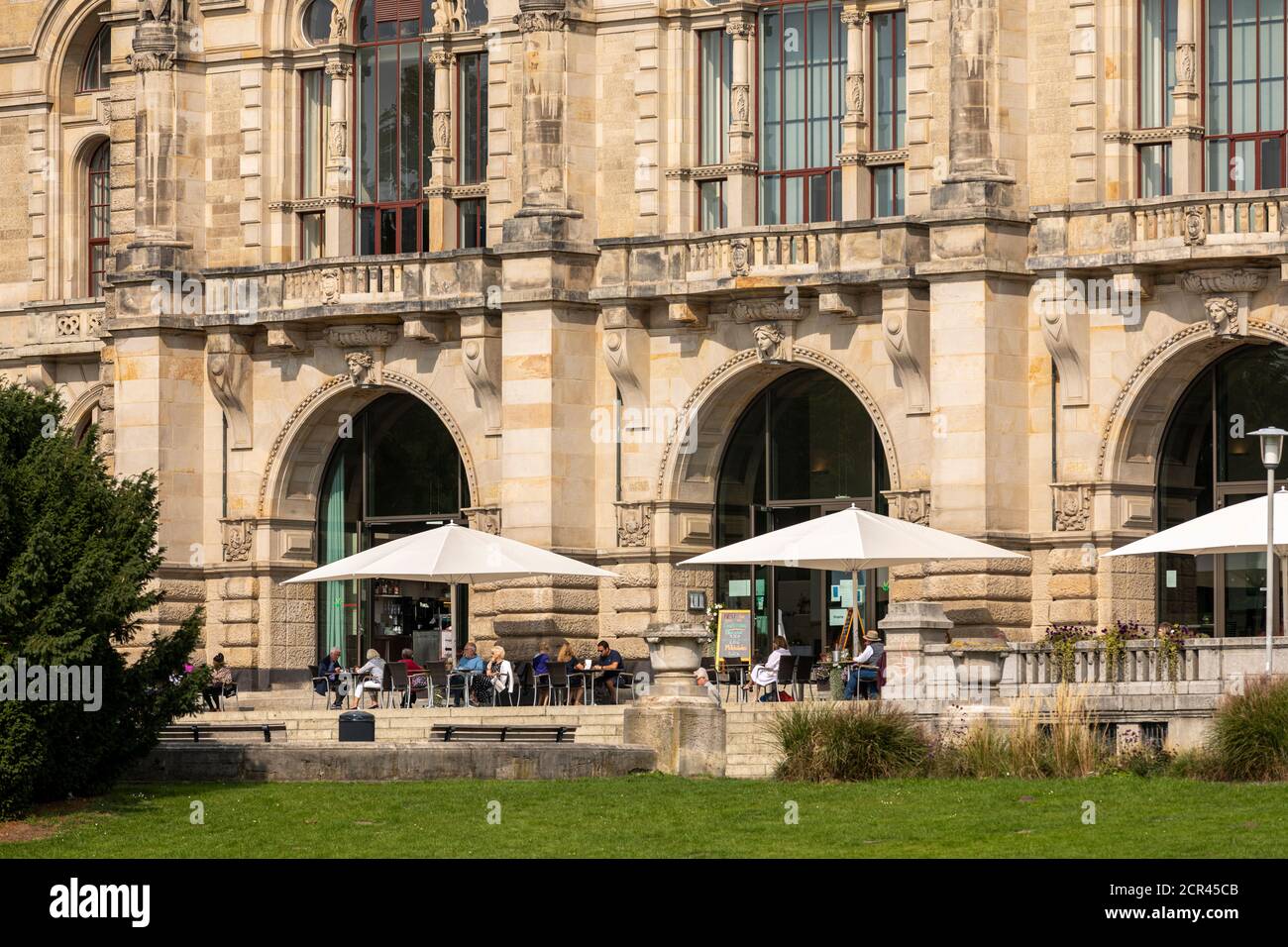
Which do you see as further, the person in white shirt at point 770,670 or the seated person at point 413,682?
the seated person at point 413,682

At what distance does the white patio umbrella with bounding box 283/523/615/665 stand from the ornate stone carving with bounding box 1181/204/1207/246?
33.1ft

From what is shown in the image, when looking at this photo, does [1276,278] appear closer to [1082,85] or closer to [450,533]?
[1082,85]

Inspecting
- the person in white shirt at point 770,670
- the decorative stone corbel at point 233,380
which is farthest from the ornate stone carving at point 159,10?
the person in white shirt at point 770,670

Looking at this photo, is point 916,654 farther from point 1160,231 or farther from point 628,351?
point 628,351

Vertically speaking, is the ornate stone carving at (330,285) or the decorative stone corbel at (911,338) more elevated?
the ornate stone carving at (330,285)

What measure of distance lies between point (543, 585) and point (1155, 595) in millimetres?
9441

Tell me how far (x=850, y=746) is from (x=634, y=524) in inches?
589

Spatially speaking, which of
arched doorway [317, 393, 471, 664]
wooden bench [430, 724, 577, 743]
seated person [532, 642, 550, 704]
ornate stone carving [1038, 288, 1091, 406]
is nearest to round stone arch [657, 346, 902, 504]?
seated person [532, 642, 550, 704]

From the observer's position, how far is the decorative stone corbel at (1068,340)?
4506cm

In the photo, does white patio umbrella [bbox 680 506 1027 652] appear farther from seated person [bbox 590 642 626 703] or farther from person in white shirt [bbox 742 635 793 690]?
seated person [bbox 590 642 626 703]

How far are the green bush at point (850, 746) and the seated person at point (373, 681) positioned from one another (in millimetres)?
12789

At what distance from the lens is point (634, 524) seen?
4919 cm

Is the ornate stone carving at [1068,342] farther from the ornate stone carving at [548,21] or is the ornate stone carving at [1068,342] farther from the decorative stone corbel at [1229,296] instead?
the ornate stone carving at [548,21]

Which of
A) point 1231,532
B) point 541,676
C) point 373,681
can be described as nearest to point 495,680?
point 541,676
